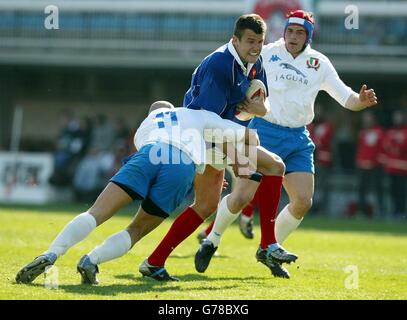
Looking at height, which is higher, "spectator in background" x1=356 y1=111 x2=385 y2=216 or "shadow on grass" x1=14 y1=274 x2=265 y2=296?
"shadow on grass" x1=14 y1=274 x2=265 y2=296

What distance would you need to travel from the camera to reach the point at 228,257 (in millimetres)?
10281

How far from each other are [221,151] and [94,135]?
15540 mm

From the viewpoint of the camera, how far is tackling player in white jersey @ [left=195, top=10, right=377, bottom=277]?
8.95 m

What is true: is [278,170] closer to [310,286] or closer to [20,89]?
[310,286]

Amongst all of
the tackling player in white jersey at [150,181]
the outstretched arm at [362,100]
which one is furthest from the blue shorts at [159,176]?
the outstretched arm at [362,100]

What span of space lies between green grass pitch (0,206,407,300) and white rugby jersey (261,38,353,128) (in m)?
1.49

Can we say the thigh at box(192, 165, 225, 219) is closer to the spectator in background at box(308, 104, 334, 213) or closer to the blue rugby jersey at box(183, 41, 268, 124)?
the blue rugby jersey at box(183, 41, 268, 124)

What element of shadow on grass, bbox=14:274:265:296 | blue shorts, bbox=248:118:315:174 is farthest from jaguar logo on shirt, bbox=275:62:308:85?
shadow on grass, bbox=14:274:265:296

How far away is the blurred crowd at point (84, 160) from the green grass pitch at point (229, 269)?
6.55m

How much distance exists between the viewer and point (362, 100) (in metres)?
8.70

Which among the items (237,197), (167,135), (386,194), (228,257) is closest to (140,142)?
(167,135)

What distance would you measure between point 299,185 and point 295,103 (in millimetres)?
794

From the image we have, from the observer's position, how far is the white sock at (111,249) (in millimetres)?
7102

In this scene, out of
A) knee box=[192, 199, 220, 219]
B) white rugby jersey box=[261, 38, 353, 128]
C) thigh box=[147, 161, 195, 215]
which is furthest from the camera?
white rugby jersey box=[261, 38, 353, 128]
